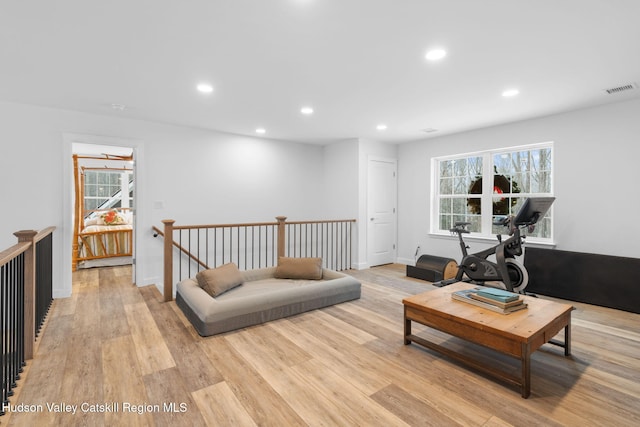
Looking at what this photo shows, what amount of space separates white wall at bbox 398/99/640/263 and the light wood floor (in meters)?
1.11

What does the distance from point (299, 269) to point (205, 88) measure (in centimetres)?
250

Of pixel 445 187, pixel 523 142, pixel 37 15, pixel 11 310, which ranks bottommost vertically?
pixel 11 310

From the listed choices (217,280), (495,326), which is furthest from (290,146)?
(495,326)

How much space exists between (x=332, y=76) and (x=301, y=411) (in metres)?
2.84

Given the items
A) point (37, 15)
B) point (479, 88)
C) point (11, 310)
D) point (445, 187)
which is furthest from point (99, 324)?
point (445, 187)

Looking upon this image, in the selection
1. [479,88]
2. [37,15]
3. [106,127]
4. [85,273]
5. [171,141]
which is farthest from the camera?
[85,273]

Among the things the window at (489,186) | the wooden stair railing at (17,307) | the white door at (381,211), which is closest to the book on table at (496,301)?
the window at (489,186)

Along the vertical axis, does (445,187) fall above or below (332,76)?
below

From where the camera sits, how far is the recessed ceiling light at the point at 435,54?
2.51 metres

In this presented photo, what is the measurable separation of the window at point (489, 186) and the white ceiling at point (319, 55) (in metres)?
0.79

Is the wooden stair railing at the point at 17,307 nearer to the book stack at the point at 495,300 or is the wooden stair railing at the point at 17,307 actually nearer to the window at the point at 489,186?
the book stack at the point at 495,300

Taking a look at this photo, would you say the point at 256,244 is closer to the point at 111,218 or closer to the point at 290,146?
the point at 290,146

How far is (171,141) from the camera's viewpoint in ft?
16.0

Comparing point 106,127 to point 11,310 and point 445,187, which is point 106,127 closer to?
point 11,310
